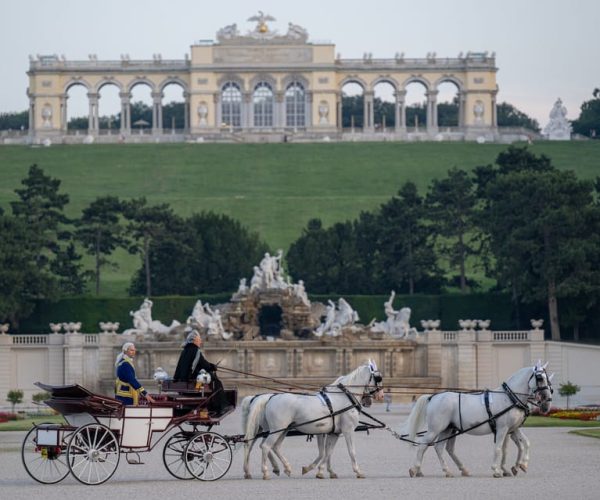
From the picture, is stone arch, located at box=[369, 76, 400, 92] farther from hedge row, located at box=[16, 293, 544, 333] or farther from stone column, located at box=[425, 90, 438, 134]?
hedge row, located at box=[16, 293, 544, 333]

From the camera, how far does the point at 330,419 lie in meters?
25.0

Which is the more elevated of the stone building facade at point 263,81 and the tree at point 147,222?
the stone building facade at point 263,81

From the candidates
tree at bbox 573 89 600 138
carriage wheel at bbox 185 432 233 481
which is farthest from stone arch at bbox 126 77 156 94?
carriage wheel at bbox 185 432 233 481

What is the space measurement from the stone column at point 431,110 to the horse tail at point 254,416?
85588 millimetres

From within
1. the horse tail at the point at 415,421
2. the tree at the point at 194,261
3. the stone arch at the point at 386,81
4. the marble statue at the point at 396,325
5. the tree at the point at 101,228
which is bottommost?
the horse tail at the point at 415,421

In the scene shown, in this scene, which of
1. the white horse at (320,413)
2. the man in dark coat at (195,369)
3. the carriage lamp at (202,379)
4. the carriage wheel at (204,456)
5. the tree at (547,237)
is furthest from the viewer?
the tree at (547,237)

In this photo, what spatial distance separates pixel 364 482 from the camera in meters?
24.0

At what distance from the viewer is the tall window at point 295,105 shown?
115 meters

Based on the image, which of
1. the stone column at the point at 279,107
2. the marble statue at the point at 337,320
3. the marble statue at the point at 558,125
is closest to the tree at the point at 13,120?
the stone column at the point at 279,107

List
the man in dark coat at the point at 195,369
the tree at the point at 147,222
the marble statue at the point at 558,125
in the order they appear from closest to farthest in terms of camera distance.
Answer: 1. the man in dark coat at the point at 195,369
2. the tree at the point at 147,222
3. the marble statue at the point at 558,125

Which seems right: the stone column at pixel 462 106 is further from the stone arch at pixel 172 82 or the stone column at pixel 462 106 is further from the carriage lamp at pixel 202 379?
the carriage lamp at pixel 202 379

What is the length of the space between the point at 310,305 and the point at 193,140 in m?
49.9

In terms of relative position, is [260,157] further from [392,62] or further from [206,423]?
[206,423]

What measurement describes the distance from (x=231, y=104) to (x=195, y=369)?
9138 cm
